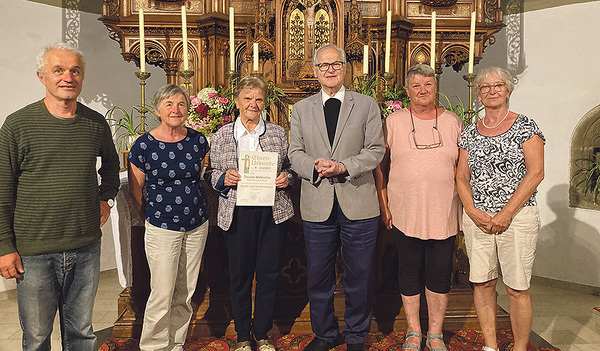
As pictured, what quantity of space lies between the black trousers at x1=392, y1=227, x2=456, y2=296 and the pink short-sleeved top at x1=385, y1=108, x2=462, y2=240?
8 cm

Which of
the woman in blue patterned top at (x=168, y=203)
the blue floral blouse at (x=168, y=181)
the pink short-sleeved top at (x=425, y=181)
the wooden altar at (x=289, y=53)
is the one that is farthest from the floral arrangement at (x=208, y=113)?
the pink short-sleeved top at (x=425, y=181)

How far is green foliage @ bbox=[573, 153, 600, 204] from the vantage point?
180 inches

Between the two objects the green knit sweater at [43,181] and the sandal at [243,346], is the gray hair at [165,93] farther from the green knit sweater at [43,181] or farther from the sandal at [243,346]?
the sandal at [243,346]

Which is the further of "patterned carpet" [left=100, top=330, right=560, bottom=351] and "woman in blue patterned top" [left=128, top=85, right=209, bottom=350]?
"patterned carpet" [left=100, top=330, right=560, bottom=351]

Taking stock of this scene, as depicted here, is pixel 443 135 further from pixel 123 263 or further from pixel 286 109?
pixel 123 263

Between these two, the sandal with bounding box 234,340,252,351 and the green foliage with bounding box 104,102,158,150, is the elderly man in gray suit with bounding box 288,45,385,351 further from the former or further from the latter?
the green foliage with bounding box 104,102,158,150

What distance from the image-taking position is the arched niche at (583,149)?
15.6ft

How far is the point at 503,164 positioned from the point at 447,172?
28 cm

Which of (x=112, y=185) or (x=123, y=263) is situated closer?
(x=112, y=185)

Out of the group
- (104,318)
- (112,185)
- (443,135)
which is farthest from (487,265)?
(104,318)

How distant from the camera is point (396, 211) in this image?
2.57 m

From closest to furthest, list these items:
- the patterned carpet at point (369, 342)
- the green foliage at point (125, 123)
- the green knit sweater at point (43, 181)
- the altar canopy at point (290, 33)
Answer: the green knit sweater at point (43, 181)
the patterned carpet at point (369, 342)
the green foliage at point (125, 123)
the altar canopy at point (290, 33)

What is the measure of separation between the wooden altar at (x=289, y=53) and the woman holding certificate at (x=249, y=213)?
16.8 inches

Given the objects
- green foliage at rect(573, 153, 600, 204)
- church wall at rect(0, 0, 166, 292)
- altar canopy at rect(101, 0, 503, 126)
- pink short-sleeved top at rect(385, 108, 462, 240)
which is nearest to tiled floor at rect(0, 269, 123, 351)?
church wall at rect(0, 0, 166, 292)
